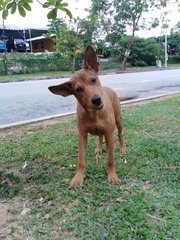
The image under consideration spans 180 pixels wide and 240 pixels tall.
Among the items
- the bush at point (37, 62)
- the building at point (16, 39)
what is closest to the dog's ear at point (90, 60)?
the bush at point (37, 62)

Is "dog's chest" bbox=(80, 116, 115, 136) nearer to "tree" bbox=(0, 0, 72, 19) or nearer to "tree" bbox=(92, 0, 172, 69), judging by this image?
"tree" bbox=(0, 0, 72, 19)

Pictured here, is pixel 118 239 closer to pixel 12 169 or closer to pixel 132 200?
pixel 132 200

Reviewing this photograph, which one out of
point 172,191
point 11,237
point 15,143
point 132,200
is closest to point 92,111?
point 132,200

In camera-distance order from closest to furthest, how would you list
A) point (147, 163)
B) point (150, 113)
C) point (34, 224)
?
point (34, 224)
point (147, 163)
point (150, 113)

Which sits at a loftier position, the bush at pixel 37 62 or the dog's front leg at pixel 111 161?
the bush at pixel 37 62

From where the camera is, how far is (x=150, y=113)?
6.13 m

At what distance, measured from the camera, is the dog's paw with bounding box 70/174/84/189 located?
10.2ft

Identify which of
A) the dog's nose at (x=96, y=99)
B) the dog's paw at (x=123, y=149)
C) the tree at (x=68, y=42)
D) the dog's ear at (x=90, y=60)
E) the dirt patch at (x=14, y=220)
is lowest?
the dirt patch at (x=14, y=220)

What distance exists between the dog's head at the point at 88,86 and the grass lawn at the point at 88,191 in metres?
0.88

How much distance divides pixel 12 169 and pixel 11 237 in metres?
1.33

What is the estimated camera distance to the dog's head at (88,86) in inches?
105

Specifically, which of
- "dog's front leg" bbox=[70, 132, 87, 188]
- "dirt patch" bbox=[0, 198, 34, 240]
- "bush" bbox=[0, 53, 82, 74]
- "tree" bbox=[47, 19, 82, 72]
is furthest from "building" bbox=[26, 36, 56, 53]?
"dirt patch" bbox=[0, 198, 34, 240]

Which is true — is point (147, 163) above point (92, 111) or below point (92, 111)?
Result: below

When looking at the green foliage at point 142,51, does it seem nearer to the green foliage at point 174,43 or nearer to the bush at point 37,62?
the green foliage at point 174,43
